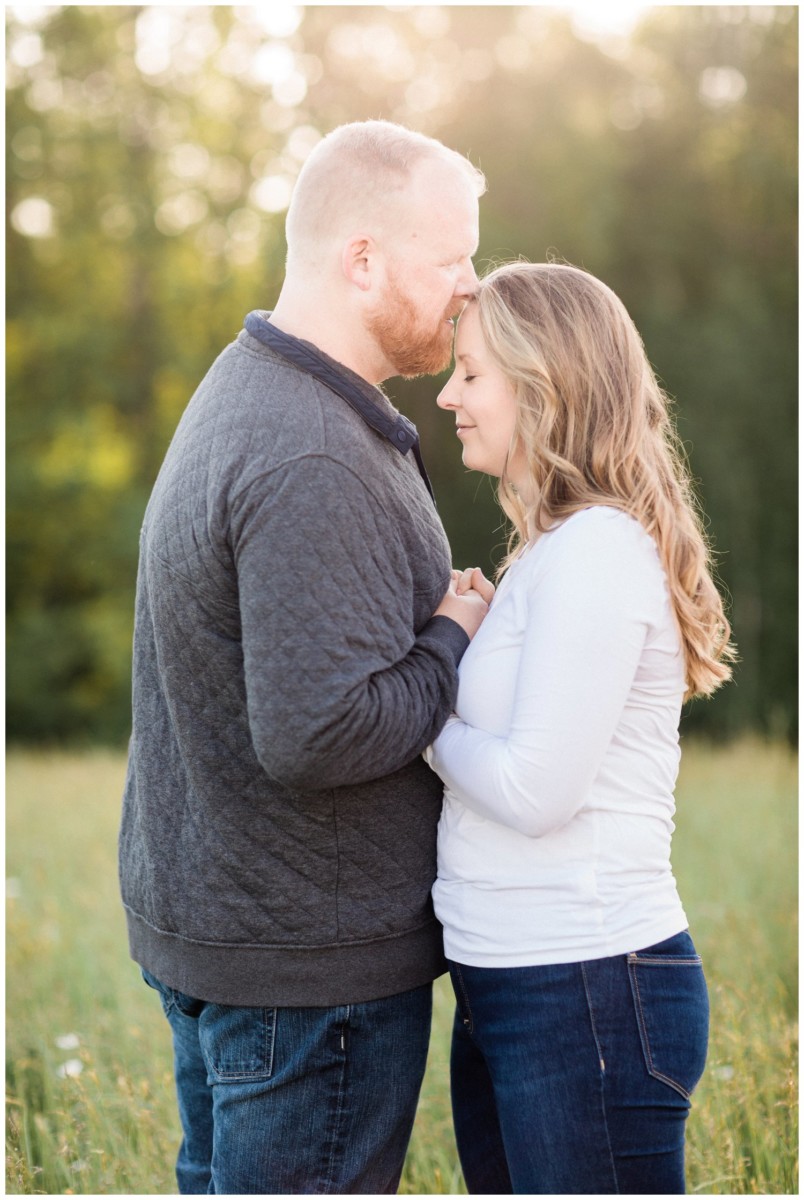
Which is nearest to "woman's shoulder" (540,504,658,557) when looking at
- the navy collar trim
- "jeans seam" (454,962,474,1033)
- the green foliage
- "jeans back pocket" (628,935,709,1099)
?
the navy collar trim

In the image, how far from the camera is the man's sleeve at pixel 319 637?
1.65 m

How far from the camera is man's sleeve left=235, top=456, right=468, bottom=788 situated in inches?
64.9

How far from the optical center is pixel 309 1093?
183 centimetres

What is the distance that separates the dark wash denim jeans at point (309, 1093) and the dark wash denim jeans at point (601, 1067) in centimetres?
21

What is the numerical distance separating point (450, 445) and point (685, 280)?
4589mm

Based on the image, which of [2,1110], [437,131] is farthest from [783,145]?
[2,1110]

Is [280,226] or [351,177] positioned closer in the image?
[351,177]

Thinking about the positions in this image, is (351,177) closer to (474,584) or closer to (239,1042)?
(474,584)

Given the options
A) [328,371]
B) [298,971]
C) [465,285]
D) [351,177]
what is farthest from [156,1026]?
[351,177]

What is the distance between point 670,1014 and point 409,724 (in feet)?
2.07

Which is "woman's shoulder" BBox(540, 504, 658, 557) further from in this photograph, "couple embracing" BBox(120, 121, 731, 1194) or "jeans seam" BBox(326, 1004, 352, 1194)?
"jeans seam" BBox(326, 1004, 352, 1194)

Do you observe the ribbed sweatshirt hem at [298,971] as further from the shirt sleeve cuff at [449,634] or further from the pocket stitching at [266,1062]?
the shirt sleeve cuff at [449,634]

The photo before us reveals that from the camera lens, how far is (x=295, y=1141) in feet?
5.97

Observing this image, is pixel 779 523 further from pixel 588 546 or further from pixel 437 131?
pixel 588 546
